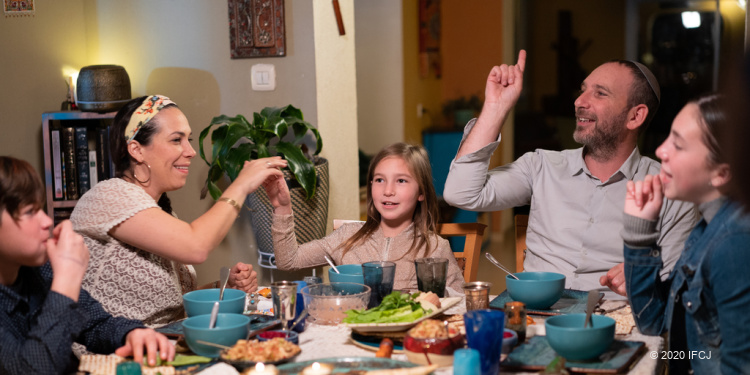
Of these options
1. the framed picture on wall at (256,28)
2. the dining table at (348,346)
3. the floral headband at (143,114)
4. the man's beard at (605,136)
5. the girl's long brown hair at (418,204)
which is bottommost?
the dining table at (348,346)

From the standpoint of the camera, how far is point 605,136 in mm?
2389

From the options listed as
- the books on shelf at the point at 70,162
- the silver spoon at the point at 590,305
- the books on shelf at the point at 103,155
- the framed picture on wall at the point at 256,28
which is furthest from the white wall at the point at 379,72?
the silver spoon at the point at 590,305

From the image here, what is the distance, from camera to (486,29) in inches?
268

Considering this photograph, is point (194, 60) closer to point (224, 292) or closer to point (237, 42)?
point (237, 42)

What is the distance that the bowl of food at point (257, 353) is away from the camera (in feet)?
4.40

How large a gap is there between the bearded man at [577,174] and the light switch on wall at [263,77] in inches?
49.7

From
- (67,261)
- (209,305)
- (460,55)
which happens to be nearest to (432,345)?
(209,305)

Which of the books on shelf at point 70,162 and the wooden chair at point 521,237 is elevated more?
the books on shelf at point 70,162

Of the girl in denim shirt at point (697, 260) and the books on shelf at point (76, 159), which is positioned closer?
the girl in denim shirt at point (697, 260)

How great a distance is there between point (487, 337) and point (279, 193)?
102 centimetres

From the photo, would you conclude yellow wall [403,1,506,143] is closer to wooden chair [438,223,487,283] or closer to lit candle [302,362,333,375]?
wooden chair [438,223,487,283]

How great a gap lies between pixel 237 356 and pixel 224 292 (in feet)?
1.27

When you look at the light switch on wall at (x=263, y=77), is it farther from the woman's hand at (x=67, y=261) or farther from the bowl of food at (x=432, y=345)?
the bowl of food at (x=432, y=345)

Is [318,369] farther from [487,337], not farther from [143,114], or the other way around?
[143,114]
